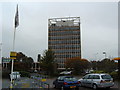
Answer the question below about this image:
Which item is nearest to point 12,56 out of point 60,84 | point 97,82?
point 60,84

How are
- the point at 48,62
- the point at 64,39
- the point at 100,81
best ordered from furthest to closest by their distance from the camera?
the point at 64,39 → the point at 48,62 → the point at 100,81

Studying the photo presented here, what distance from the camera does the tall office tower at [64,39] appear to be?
11206 centimetres

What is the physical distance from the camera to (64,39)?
11469 cm

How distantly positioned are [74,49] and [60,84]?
9656cm

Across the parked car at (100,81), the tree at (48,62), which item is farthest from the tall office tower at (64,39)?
the parked car at (100,81)

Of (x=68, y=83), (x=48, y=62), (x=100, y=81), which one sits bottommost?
(x=48, y=62)

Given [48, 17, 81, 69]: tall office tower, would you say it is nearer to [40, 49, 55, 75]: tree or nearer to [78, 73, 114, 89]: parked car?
[40, 49, 55, 75]: tree

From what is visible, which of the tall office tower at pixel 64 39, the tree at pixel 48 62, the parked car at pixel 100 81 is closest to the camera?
the parked car at pixel 100 81

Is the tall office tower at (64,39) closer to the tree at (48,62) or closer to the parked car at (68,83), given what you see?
the tree at (48,62)

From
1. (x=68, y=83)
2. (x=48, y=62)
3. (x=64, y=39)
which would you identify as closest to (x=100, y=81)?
(x=68, y=83)

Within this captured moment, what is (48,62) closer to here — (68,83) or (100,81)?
(68,83)

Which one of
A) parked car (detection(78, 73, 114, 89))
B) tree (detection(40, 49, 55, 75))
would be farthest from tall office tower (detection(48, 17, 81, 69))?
parked car (detection(78, 73, 114, 89))

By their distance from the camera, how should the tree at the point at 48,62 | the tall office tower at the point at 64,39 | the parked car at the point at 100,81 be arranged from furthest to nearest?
the tall office tower at the point at 64,39, the tree at the point at 48,62, the parked car at the point at 100,81

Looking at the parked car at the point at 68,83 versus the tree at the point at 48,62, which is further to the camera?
the tree at the point at 48,62
